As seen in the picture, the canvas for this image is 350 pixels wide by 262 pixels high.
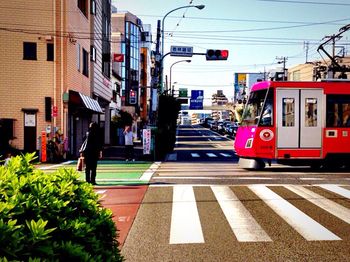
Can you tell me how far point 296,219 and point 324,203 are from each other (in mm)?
1913

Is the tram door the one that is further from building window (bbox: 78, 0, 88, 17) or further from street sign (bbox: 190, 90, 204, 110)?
street sign (bbox: 190, 90, 204, 110)

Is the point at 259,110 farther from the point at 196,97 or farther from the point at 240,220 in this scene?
the point at 196,97

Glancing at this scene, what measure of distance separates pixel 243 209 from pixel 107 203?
313 cm

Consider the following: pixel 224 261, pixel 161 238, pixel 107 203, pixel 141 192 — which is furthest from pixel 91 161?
pixel 224 261

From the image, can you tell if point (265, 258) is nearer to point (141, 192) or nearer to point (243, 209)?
point (243, 209)

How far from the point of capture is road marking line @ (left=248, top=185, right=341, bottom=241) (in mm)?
6277

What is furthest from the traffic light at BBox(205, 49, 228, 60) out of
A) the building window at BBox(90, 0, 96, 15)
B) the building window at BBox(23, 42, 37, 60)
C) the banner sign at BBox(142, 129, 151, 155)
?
the building window at BBox(90, 0, 96, 15)

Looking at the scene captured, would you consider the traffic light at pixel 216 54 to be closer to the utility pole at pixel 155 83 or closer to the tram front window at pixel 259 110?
the utility pole at pixel 155 83

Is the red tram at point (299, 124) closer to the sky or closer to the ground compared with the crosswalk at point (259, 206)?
closer to the sky

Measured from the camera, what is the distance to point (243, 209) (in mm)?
8258

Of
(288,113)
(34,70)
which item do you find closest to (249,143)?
(288,113)

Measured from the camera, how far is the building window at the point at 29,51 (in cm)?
2131

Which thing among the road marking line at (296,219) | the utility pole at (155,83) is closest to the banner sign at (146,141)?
the utility pole at (155,83)

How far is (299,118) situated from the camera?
1540 cm
